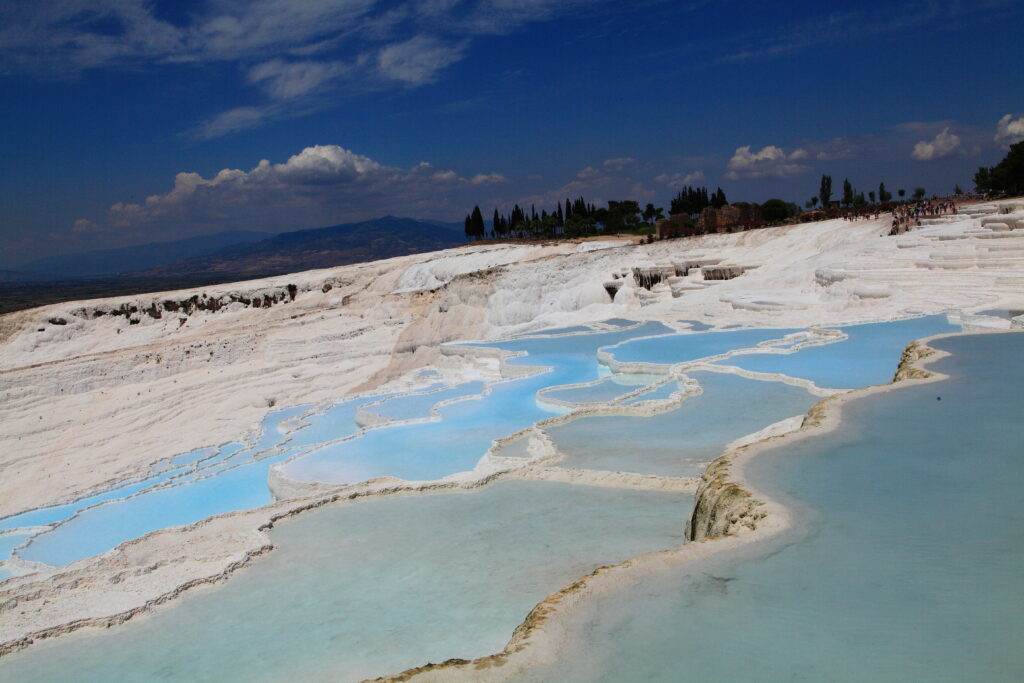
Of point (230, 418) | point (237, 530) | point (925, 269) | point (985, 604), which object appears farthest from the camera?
point (230, 418)

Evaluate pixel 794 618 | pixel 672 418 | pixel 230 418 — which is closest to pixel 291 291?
pixel 230 418

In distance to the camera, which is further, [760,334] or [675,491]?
[760,334]

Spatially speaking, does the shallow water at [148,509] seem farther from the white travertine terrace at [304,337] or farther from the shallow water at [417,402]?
the white travertine terrace at [304,337]

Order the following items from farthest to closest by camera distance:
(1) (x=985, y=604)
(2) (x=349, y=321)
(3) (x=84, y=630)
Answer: (2) (x=349, y=321) < (3) (x=84, y=630) < (1) (x=985, y=604)

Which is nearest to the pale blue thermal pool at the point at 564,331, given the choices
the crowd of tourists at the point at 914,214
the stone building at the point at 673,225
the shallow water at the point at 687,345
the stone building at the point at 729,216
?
the shallow water at the point at 687,345

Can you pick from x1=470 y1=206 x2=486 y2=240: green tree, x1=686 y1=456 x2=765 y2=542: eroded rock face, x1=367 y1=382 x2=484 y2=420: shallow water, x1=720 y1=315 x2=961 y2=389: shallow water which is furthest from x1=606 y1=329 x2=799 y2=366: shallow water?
x1=470 y1=206 x2=486 y2=240: green tree

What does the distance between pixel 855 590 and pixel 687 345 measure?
10040mm

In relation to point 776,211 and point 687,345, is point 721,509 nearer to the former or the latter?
point 687,345

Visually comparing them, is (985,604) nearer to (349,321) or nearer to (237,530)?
(237,530)

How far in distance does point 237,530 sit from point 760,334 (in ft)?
33.2

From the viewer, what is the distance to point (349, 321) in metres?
21.5

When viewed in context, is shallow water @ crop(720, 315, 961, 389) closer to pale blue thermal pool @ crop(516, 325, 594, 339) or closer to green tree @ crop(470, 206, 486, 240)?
pale blue thermal pool @ crop(516, 325, 594, 339)

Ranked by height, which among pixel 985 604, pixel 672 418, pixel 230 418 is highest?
pixel 985 604

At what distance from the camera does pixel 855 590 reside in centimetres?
258
